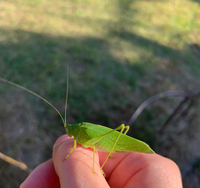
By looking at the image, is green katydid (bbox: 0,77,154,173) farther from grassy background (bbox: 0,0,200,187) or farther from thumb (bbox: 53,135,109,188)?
grassy background (bbox: 0,0,200,187)

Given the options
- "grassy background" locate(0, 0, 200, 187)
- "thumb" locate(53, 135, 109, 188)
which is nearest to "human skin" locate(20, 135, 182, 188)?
"thumb" locate(53, 135, 109, 188)

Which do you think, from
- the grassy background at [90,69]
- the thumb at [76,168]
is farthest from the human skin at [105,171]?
the grassy background at [90,69]

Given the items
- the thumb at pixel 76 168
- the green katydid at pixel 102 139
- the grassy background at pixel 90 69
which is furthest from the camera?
the grassy background at pixel 90 69

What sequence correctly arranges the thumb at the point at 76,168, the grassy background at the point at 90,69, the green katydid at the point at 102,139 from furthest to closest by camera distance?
1. the grassy background at the point at 90,69
2. the green katydid at the point at 102,139
3. the thumb at the point at 76,168

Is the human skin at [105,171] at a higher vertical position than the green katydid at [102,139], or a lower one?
lower

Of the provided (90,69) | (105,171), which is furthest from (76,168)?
(90,69)

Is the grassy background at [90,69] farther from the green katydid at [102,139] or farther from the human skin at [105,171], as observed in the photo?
the green katydid at [102,139]

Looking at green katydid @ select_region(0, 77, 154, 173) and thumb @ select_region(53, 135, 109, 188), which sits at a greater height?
green katydid @ select_region(0, 77, 154, 173)

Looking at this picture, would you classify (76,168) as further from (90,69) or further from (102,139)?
(90,69)

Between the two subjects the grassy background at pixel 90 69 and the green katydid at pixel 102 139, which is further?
the grassy background at pixel 90 69
